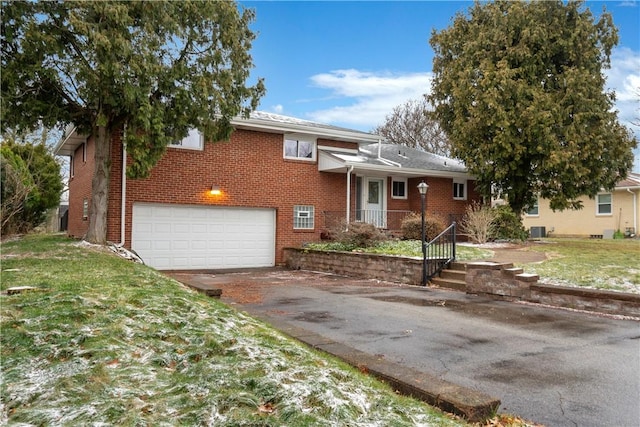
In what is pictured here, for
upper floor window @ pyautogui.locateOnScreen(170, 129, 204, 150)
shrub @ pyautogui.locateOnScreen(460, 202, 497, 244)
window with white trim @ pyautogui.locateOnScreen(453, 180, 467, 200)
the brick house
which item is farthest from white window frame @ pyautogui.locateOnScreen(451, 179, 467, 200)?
upper floor window @ pyautogui.locateOnScreen(170, 129, 204, 150)

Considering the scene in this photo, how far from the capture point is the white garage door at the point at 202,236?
559 inches

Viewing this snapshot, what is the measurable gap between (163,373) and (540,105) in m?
16.9

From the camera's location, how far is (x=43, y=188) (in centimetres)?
1988

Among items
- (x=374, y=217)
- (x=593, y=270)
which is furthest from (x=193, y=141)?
(x=593, y=270)

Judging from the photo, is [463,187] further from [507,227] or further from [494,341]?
[494,341]

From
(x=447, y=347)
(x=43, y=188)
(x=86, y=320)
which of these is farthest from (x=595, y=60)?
(x=43, y=188)

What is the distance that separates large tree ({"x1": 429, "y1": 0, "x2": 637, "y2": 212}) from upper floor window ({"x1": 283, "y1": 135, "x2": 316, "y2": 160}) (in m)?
6.19

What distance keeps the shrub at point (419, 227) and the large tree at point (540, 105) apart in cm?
395

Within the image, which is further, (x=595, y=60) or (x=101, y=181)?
(x=595, y=60)

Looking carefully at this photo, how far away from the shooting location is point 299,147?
1684cm

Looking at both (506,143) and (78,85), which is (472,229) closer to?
(506,143)

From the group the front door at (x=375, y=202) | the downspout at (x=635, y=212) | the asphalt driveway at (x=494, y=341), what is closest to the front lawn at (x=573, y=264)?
the asphalt driveway at (x=494, y=341)

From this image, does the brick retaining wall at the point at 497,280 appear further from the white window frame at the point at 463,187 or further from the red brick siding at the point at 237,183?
the white window frame at the point at 463,187

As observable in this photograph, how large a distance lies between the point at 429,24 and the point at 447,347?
63.4 ft
